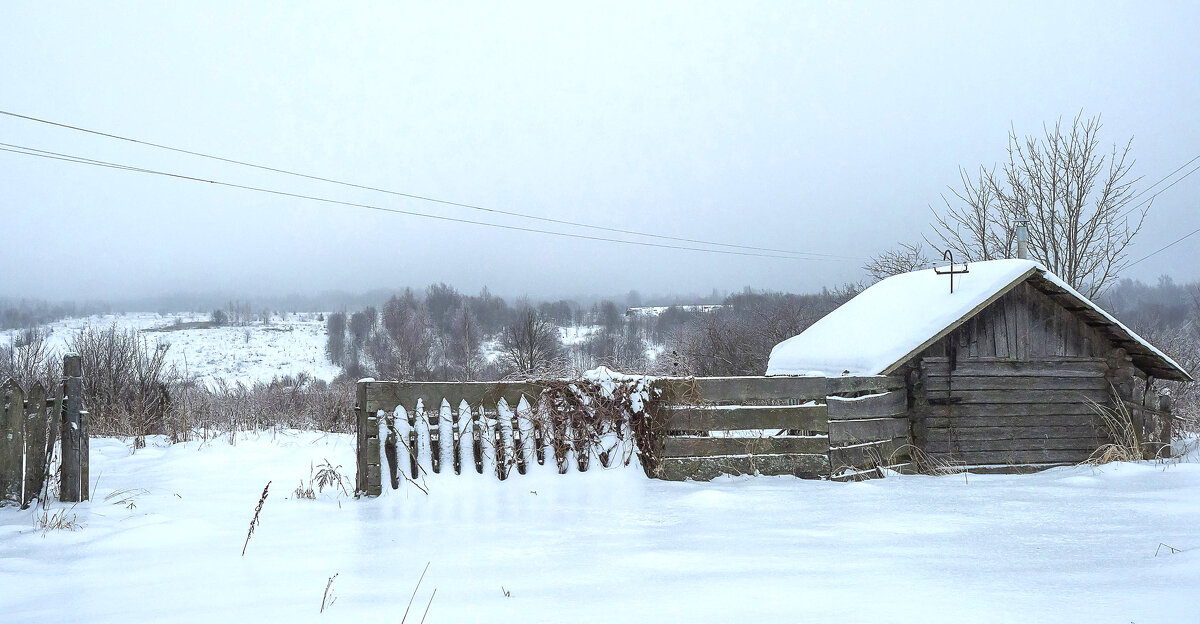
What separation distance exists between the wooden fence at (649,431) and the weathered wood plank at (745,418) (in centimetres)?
1

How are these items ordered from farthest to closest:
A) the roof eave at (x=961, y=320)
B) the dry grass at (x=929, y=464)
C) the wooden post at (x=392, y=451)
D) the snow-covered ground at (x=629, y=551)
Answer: the dry grass at (x=929, y=464) < the roof eave at (x=961, y=320) < the wooden post at (x=392, y=451) < the snow-covered ground at (x=629, y=551)

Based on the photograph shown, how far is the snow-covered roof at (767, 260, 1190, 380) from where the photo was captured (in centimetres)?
996

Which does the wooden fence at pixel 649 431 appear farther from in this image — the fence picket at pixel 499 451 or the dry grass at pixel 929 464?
the dry grass at pixel 929 464

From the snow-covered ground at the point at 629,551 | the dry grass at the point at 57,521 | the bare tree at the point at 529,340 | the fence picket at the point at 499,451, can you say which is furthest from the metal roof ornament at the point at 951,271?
the bare tree at the point at 529,340

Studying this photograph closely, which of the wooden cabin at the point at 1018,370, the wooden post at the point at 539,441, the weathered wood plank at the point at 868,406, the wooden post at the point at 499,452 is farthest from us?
the wooden cabin at the point at 1018,370

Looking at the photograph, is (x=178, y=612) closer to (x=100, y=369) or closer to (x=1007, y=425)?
(x=1007, y=425)

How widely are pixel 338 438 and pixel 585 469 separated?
675cm

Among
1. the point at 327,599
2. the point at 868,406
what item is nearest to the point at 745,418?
the point at 868,406

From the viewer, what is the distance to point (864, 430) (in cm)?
889

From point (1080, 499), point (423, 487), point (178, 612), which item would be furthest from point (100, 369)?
point (1080, 499)

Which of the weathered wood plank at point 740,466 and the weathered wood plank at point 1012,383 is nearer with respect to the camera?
the weathered wood plank at point 740,466

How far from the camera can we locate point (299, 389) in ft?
82.4

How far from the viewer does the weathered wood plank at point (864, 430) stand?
858cm

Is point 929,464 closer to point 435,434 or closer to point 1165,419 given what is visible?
point 1165,419
